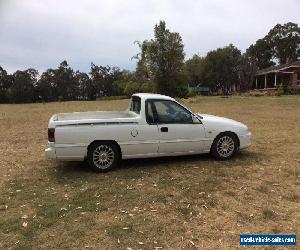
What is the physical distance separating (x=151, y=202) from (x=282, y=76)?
172 ft

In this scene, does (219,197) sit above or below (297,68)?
below

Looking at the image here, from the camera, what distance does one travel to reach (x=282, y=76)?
5469 cm

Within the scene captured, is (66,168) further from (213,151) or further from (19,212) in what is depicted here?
(213,151)

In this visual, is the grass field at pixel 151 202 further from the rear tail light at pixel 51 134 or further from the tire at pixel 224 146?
the rear tail light at pixel 51 134

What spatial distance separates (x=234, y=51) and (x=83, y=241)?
56.0 metres

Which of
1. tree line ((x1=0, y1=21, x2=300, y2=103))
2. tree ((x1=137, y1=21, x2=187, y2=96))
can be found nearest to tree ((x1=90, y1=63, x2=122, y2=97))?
tree line ((x1=0, y1=21, x2=300, y2=103))

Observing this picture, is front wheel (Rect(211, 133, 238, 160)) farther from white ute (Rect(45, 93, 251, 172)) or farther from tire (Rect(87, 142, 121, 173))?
tire (Rect(87, 142, 121, 173))

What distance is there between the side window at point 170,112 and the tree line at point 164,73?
28.5m

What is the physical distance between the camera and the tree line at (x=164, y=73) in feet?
122

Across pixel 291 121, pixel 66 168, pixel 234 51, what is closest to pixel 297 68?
pixel 234 51

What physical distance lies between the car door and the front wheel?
1.09 feet

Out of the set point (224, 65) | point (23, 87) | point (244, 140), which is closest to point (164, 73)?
point (224, 65)

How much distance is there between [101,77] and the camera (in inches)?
3312

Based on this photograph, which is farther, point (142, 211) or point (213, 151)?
point (213, 151)
